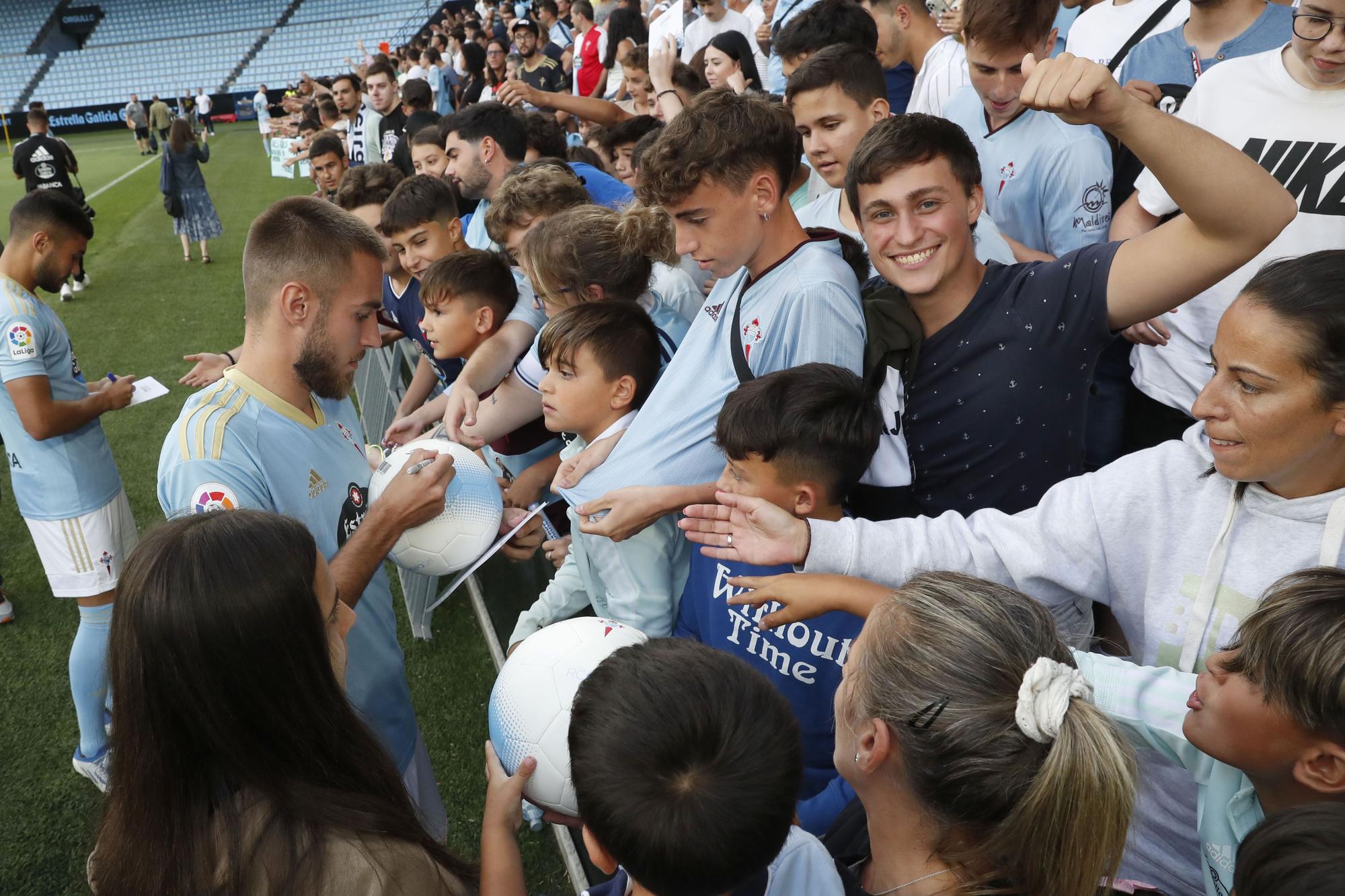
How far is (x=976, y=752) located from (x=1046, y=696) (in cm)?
14

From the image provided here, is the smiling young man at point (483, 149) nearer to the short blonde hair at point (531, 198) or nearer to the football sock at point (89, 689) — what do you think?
the short blonde hair at point (531, 198)

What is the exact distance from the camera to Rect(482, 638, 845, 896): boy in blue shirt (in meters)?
1.31

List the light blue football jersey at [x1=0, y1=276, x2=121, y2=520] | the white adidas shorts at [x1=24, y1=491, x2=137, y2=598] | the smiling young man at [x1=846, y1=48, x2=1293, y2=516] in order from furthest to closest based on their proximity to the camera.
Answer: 1. the white adidas shorts at [x1=24, y1=491, x2=137, y2=598]
2. the light blue football jersey at [x1=0, y1=276, x2=121, y2=520]
3. the smiling young man at [x1=846, y1=48, x2=1293, y2=516]

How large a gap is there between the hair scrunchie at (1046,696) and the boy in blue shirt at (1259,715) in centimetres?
28

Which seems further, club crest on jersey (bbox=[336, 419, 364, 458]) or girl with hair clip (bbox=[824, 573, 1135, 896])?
club crest on jersey (bbox=[336, 419, 364, 458])

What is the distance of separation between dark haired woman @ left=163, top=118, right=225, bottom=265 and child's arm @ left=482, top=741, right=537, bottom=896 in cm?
1479

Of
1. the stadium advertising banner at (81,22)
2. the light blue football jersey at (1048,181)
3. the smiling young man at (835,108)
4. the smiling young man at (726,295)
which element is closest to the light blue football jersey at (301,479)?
the smiling young man at (726,295)

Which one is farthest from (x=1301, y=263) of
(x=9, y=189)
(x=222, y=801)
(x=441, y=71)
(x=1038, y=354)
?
(x=9, y=189)

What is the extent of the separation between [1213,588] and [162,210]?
22506 millimetres

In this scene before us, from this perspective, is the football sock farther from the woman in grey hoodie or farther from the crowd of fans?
the woman in grey hoodie

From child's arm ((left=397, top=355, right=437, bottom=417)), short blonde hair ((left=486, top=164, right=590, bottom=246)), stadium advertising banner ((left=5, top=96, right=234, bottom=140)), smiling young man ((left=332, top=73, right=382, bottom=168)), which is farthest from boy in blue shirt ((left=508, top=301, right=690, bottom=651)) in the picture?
stadium advertising banner ((left=5, top=96, right=234, bottom=140))

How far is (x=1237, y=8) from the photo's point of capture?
3264 millimetres

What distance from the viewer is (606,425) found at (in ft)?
9.43

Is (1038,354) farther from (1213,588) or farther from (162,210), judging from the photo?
(162,210)
